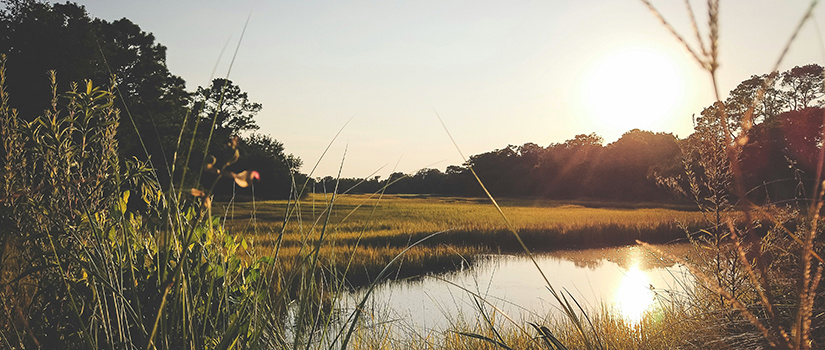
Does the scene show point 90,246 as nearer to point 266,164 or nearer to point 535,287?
point 535,287

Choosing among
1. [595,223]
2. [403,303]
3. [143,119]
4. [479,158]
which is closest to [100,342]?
→ [403,303]

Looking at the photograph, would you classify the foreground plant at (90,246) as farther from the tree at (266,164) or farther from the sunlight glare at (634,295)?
the tree at (266,164)

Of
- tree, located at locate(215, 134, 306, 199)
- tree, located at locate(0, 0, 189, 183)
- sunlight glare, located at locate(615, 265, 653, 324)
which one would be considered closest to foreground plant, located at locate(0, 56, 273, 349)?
sunlight glare, located at locate(615, 265, 653, 324)

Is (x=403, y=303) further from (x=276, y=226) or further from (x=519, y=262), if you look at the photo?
(x=276, y=226)

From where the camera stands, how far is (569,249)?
17.4 m

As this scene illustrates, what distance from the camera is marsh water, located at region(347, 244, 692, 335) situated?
795cm

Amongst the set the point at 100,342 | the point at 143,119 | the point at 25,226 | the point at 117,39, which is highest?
the point at 117,39

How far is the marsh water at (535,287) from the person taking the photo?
795 centimetres

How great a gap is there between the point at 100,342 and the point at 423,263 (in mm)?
10658

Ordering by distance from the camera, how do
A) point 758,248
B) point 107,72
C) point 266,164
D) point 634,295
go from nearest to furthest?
→ point 758,248 → point 634,295 → point 107,72 → point 266,164

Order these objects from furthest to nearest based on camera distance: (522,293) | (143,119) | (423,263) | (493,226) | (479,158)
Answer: (479,158), (143,119), (493,226), (423,263), (522,293)

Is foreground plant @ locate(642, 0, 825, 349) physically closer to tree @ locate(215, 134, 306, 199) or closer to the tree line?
the tree line

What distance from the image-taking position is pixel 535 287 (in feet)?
36.5

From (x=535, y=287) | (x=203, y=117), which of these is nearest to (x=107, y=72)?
(x=203, y=117)
